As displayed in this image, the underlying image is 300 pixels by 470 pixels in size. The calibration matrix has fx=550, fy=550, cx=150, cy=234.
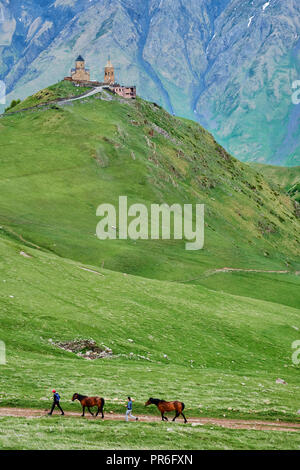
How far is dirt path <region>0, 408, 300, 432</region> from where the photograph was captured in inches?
1447

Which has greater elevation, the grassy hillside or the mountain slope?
the mountain slope

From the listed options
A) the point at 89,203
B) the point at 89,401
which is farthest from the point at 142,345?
the point at 89,203

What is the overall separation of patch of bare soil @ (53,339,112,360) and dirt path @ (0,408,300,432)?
2098 cm

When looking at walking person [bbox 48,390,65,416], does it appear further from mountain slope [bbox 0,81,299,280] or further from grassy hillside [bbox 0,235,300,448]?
mountain slope [bbox 0,81,299,280]

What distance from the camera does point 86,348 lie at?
197ft

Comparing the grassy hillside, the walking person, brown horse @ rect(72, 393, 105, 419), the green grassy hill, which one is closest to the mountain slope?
the green grassy hill

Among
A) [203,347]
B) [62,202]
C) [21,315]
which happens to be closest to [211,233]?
[62,202]

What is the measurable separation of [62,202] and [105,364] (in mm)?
106699

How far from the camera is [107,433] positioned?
105 feet

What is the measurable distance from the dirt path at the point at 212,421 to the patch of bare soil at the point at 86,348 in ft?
68.8

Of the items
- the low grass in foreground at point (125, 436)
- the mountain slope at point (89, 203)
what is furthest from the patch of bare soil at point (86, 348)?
the mountain slope at point (89, 203)

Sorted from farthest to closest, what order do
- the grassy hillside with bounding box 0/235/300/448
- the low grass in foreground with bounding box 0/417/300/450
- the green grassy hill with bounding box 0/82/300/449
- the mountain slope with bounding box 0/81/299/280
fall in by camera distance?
the mountain slope with bounding box 0/81/299/280 → the grassy hillside with bounding box 0/235/300/448 → the green grassy hill with bounding box 0/82/300/449 → the low grass in foreground with bounding box 0/417/300/450

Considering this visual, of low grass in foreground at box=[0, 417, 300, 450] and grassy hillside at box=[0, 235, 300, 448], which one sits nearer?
low grass in foreground at box=[0, 417, 300, 450]
